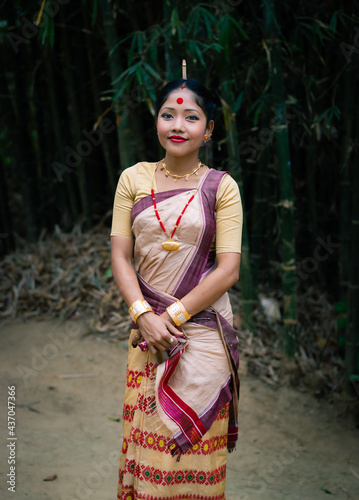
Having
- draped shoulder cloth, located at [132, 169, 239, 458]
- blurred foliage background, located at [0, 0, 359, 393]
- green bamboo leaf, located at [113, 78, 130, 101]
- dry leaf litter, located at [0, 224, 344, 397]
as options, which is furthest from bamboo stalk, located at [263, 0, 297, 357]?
draped shoulder cloth, located at [132, 169, 239, 458]

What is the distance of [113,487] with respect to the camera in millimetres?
2457

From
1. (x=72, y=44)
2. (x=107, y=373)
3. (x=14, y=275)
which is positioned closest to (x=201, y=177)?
(x=107, y=373)

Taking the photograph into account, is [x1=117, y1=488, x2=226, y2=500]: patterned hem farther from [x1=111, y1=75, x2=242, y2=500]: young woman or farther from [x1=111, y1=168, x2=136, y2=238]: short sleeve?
[x1=111, y1=168, x2=136, y2=238]: short sleeve

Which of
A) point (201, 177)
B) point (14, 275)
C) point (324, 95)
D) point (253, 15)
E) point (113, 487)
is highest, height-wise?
point (253, 15)

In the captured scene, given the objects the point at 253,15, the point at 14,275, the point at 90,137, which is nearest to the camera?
the point at 253,15

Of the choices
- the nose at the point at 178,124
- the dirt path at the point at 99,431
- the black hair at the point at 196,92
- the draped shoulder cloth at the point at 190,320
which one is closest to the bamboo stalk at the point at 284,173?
the dirt path at the point at 99,431

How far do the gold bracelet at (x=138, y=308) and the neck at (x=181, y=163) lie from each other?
0.45 m

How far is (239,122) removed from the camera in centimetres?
382

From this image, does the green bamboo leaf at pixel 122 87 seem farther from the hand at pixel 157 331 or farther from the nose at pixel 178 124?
the hand at pixel 157 331

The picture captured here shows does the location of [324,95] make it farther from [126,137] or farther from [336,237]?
[126,137]

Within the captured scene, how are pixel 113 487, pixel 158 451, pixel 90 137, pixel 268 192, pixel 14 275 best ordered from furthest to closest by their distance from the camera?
pixel 90 137 < pixel 14 275 < pixel 268 192 < pixel 113 487 < pixel 158 451

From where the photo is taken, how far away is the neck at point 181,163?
70.4 inches

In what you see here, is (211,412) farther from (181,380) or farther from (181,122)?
(181,122)

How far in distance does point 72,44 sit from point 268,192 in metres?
2.12
